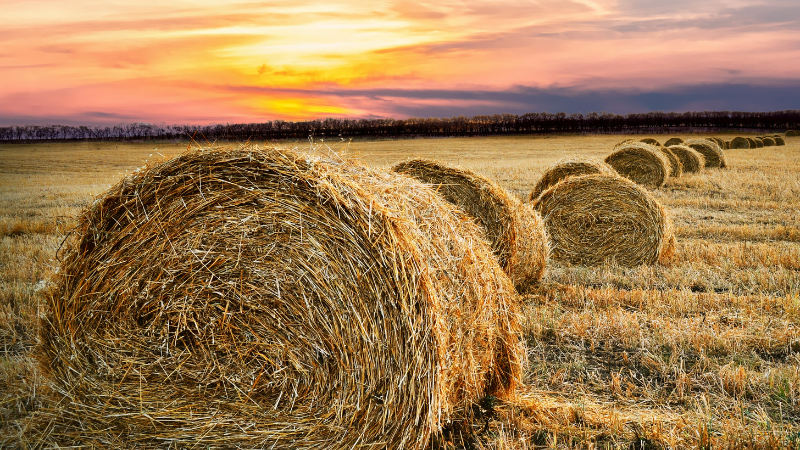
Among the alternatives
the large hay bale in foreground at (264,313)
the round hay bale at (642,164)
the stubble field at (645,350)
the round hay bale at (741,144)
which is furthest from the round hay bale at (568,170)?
the round hay bale at (741,144)

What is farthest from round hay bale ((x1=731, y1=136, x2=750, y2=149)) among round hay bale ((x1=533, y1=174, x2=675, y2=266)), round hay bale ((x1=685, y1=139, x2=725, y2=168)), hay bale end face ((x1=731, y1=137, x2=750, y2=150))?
round hay bale ((x1=533, y1=174, x2=675, y2=266))

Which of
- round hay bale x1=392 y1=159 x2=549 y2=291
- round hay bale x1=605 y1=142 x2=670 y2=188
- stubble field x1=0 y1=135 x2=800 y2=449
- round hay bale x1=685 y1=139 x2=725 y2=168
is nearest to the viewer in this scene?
stubble field x1=0 y1=135 x2=800 y2=449

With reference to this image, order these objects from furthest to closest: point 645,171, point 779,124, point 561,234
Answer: point 779,124 → point 645,171 → point 561,234

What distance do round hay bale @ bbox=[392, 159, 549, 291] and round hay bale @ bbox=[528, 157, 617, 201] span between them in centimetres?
421

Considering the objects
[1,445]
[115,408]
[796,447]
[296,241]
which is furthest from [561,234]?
[1,445]

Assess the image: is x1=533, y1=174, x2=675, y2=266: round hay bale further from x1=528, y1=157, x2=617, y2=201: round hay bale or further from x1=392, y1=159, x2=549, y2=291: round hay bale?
x1=528, y1=157, x2=617, y2=201: round hay bale

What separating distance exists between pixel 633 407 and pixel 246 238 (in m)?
2.95

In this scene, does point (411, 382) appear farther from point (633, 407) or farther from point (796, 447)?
point (796, 447)

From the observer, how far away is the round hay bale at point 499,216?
259 inches

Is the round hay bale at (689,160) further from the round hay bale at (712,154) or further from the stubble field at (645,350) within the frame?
the stubble field at (645,350)

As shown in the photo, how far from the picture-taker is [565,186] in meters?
8.83

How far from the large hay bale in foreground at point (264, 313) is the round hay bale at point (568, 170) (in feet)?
24.7

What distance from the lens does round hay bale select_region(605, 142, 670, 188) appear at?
16.0 meters

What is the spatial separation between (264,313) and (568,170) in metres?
8.66
